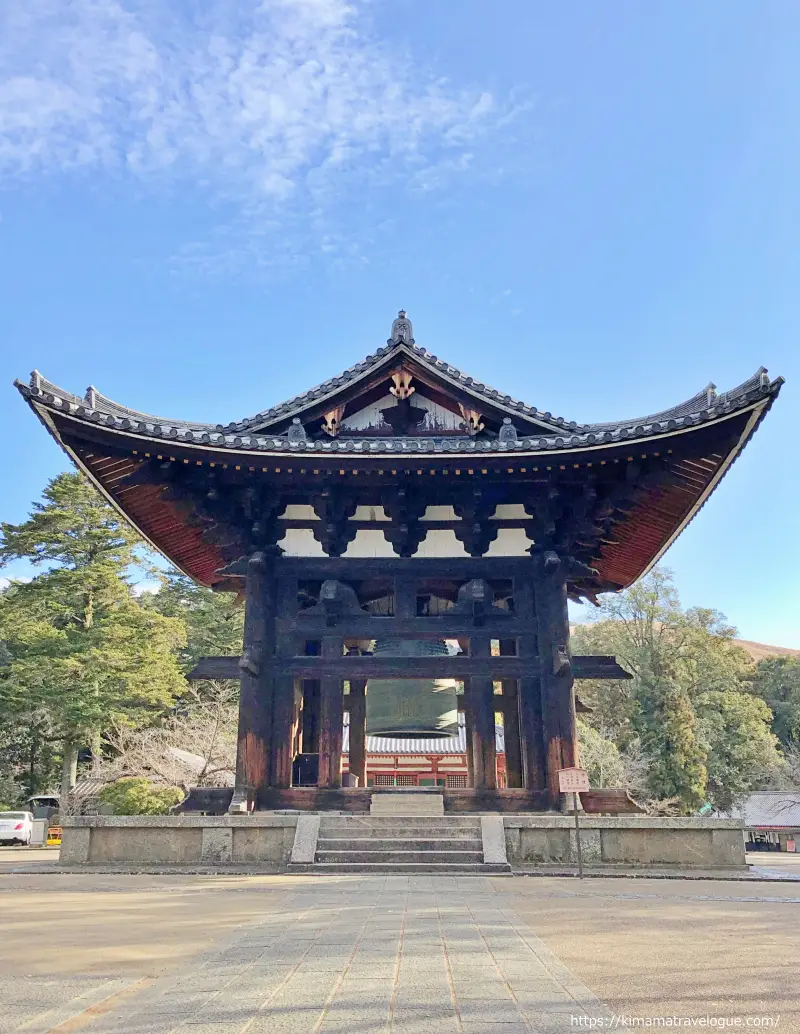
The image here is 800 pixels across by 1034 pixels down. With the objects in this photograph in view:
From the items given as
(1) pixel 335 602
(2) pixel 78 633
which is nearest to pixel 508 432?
(1) pixel 335 602

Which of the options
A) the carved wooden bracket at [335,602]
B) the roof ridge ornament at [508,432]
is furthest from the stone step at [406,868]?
the roof ridge ornament at [508,432]

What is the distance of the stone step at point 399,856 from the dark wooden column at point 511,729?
13.0ft

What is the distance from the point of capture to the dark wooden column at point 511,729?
14.9m

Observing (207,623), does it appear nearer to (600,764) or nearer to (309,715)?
(600,764)

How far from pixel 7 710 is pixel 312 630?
1090 inches

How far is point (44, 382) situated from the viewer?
11.3 meters

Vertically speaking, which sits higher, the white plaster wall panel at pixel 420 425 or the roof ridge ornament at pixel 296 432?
the white plaster wall panel at pixel 420 425

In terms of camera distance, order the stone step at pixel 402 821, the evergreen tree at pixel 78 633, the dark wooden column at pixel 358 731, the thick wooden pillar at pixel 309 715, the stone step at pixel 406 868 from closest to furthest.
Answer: the stone step at pixel 406 868 → the stone step at pixel 402 821 → the dark wooden column at pixel 358 731 → the thick wooden pillar at pixel 309 715 → the evergreen tree at pixel 78 633

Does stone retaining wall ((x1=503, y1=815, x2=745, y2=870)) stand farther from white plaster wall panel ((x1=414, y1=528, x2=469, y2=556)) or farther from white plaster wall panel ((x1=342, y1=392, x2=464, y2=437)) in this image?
white plaster wall panel ((x1=342, y1=392, x2=464, y2=437))

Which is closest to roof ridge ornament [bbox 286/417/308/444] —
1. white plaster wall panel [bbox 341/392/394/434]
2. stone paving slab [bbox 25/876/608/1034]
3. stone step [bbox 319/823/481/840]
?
white plaster wall panel [bbox 341/392/394/434]

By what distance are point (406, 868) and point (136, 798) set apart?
10.9m

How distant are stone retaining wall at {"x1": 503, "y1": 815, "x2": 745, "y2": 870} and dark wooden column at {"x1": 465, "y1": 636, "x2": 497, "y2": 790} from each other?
4.82ft

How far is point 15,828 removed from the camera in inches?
1191

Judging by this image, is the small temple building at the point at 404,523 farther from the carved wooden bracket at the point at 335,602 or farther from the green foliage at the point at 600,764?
the green foliage at the point at 600,764
